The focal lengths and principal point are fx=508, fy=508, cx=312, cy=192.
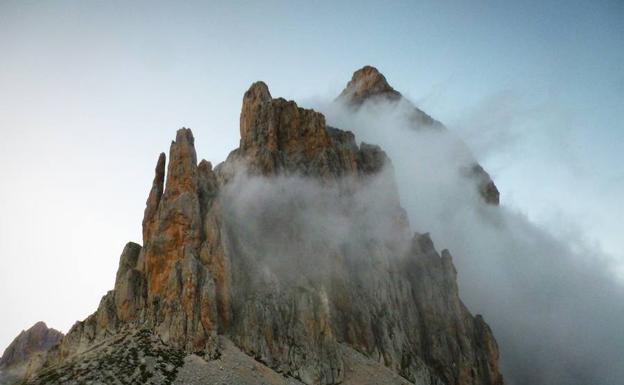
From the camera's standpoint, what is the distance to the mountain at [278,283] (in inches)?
2736

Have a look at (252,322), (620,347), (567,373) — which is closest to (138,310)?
(252,322)

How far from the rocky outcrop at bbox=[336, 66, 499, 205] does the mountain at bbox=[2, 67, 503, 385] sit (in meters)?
A: 54.9

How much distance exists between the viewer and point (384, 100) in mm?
178000

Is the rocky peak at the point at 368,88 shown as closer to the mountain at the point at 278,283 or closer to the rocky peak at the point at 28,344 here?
the mountain at the point at 278,283

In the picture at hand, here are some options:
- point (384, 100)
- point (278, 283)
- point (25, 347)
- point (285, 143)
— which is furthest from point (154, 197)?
point (384, 100)

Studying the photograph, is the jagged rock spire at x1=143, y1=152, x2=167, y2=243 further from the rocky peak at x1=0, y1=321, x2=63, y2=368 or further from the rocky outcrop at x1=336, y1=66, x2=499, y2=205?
the rocky outcrop at x1=336, y1=66, x2=499, y2=205

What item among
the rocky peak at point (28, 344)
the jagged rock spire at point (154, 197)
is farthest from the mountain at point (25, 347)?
the jagged rock spire at point (154, 197)

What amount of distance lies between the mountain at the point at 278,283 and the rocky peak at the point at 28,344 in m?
81.9

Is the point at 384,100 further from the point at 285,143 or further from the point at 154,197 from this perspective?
the point at 154,197

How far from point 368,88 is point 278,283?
113 meters

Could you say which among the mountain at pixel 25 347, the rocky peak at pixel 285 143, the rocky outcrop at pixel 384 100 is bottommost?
the mountain at pixel 25 347

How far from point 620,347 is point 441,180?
276 feet

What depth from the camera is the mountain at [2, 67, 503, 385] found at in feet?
228

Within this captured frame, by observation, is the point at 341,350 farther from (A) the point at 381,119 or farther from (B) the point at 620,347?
(B) the point at 620,347
